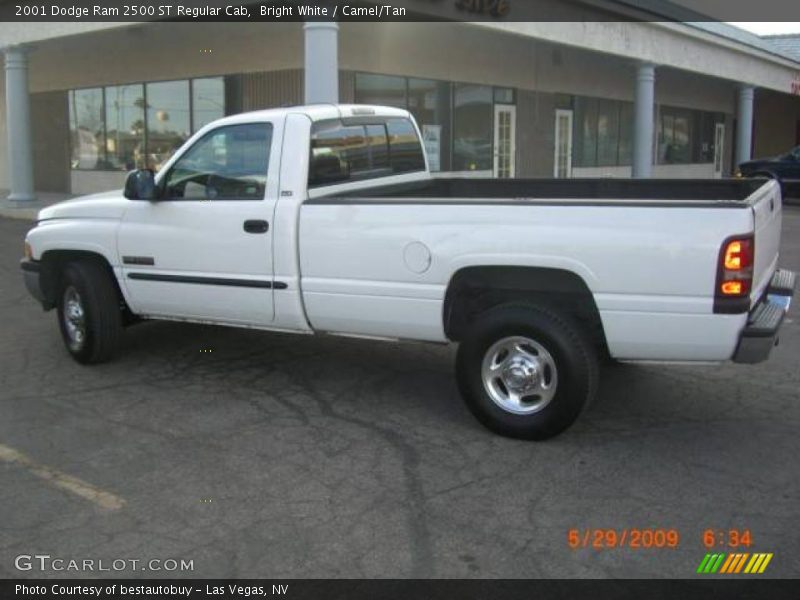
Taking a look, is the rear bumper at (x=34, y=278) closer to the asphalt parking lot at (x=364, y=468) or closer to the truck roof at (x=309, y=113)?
the asphalt parking lot at (x=364, y=468)

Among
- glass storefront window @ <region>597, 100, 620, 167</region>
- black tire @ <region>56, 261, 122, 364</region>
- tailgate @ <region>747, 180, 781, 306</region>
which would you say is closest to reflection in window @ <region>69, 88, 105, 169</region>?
glass storefront window @ <region>597, 100, 620, 167</region>

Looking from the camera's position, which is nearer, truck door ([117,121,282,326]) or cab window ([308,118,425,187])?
truck door ([117,121,282,326])

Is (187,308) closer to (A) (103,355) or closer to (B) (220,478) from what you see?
(A) (103,355)

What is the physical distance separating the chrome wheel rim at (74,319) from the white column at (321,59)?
5.85 m

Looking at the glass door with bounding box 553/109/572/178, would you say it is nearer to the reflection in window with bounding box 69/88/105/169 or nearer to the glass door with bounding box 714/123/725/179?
the glass door with bounding box 714/123/725/179

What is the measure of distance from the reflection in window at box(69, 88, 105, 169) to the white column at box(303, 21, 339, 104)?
11.2 m

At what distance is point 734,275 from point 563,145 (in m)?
20.1

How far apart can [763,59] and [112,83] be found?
1972 centimetres

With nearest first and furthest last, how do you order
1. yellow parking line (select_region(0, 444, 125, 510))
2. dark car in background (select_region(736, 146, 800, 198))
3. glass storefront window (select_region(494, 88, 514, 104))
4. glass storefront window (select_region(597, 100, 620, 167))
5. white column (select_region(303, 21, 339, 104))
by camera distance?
yellow parking line (select_region(0, 444, 125, 510)), white column (select_region(303, 21, 339, 104)), glass storefront window (select_region(494, 88, 514, 104)), dark car in background (select_region(736, 146, 800, 198)), glass storefront window (select_region(597, 100, 620, 167))

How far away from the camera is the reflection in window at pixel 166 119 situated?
18.6m

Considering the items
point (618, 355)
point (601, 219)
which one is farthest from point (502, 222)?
point (618, 355)

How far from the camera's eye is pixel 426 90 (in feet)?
60.4

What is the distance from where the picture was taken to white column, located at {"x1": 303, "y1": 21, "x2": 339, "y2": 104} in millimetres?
11492
